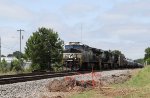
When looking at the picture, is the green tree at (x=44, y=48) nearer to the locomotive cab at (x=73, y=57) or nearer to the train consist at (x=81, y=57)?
the train consist at (x=81, y=57)


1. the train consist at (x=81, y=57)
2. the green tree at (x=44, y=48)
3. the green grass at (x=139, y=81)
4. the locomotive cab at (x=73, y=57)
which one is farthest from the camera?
the green tree at (x=44, y=48)

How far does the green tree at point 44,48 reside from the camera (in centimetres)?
7044

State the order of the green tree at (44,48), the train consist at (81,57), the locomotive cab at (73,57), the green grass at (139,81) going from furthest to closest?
the green tree at (44,48)
the train consist at (81,57)
the locomotive cab at (73,57)
the green grass at (139,81)

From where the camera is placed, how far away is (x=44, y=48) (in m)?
72.0

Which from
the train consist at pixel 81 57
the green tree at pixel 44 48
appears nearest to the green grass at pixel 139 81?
the train consist at pixel 81 57

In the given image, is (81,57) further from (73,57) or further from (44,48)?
(44,48)

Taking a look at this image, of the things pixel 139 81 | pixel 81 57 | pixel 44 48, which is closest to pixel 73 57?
pixel 81 57

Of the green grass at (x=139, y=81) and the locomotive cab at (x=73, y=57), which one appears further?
the locomotive cab at (x=73, y=57)

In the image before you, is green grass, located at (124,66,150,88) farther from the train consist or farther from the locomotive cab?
the train consist

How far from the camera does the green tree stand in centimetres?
7044

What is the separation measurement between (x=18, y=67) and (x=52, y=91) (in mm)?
47538

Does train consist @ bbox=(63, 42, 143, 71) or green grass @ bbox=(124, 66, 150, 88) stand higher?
train consist @ bbox=(63, 42, 143, 71)

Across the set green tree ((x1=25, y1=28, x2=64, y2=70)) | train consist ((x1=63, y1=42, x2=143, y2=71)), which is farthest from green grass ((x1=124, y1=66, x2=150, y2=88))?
green tree ((x1=25, y1=28, x2=64, y2=70))

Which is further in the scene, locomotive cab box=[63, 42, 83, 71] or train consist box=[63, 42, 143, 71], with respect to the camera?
train consist box=[63, 42, 143, 71]
